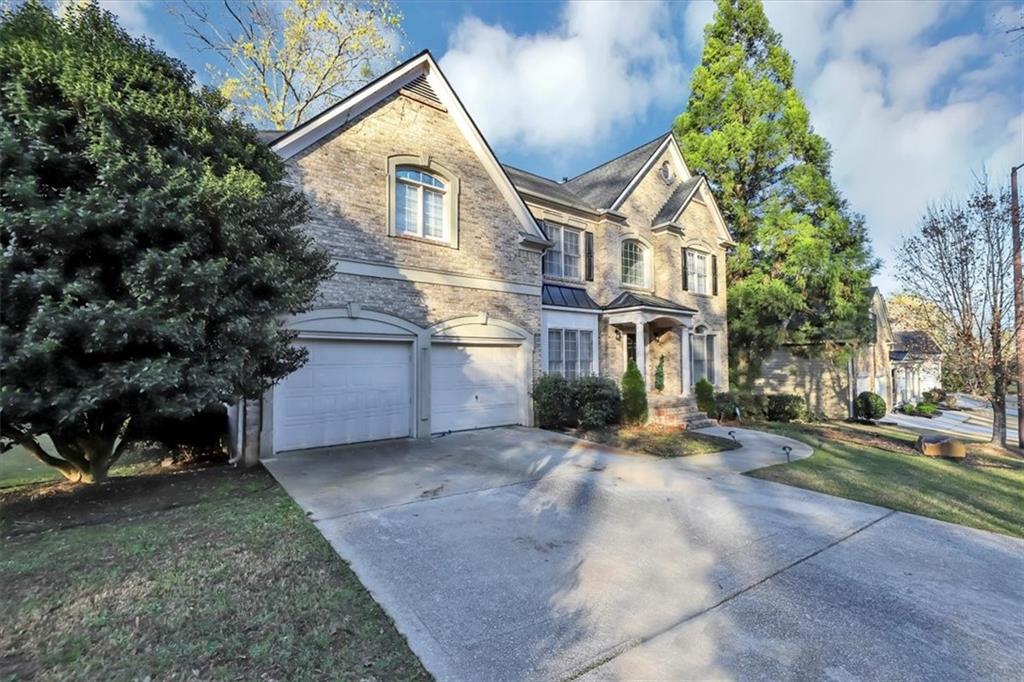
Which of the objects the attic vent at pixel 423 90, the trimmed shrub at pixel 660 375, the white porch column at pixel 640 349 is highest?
the attic vent at pixel 423 90

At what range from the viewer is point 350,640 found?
9.61 feet

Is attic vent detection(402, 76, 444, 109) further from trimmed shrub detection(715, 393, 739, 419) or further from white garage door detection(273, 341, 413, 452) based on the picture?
trimmed shrub detection(715, 393, 739, 419)

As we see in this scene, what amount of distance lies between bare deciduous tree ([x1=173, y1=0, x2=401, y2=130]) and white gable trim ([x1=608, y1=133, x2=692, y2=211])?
12.2 meters

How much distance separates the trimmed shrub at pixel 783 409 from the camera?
59.6 ft

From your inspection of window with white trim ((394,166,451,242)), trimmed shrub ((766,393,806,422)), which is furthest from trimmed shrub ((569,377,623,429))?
trimmed shrub ((766,393,806,422))

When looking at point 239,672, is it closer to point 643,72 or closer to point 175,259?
point 175,259

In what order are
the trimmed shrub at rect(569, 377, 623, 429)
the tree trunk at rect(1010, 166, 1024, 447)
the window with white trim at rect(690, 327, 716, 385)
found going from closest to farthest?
the tree trunk at rect(1010, 166, 1024, 447) → the trimmed shrub at rect(569, 377, 623, 429) → the window with white trim at rect(690, 327, 716, 385)

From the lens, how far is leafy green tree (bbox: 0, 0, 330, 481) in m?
4.19

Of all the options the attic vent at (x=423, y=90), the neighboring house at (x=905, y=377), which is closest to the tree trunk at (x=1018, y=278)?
the neighboring house at (x=905, y=377)

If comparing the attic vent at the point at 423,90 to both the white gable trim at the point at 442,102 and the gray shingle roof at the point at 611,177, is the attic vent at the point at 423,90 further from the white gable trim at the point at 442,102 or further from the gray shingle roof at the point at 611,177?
the gray shingle roof at the point at 611,177

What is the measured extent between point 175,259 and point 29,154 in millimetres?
1482

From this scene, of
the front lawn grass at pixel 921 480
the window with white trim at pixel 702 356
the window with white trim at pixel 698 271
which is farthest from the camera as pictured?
the window with white trim at pixel 698 271

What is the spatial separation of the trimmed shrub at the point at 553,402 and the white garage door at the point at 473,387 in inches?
20.7

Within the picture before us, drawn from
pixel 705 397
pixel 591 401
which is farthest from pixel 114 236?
pixel 705 397
